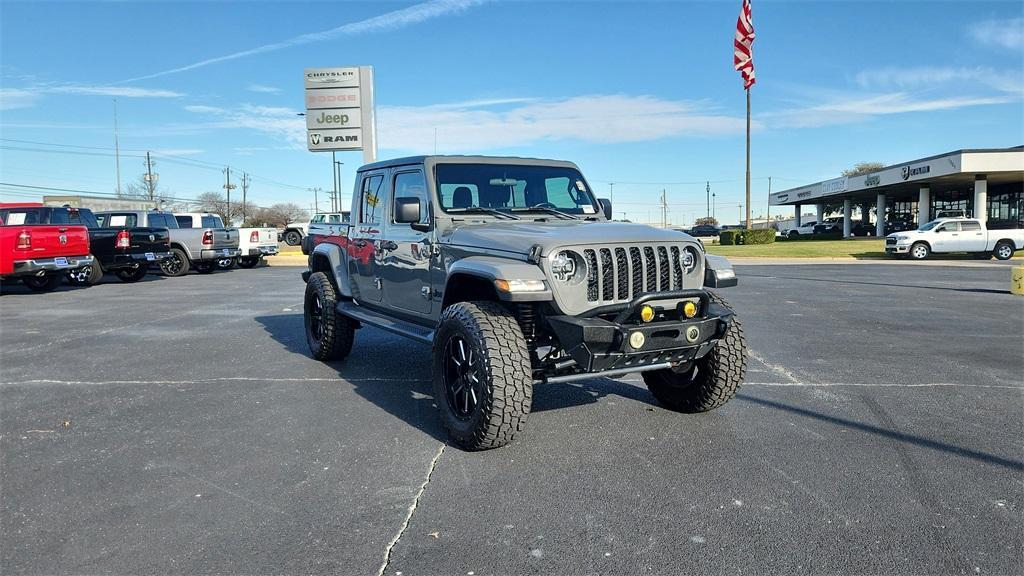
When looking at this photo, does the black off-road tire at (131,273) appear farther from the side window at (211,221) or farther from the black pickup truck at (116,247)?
the side window at (211,221)

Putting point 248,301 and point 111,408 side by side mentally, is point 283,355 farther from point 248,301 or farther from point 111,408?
point 248,301

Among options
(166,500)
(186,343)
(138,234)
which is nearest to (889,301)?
(186,343)

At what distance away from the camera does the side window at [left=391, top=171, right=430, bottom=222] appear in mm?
5473

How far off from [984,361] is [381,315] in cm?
613

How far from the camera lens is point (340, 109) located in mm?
28344

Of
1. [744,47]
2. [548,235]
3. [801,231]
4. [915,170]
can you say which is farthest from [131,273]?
[801,231]

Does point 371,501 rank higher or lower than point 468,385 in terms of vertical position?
lower

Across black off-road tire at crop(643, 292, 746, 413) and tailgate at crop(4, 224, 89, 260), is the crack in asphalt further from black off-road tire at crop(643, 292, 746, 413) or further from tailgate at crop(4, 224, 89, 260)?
tailgate at crop(4, 224, 89, 260)

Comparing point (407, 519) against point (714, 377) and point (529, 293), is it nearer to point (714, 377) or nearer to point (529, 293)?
point (529, 293)

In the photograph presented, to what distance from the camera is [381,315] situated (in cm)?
620

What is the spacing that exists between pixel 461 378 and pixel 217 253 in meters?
16.4

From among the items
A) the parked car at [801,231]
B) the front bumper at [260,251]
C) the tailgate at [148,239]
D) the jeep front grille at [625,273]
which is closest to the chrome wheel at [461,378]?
the jeep front grille at [625,273]

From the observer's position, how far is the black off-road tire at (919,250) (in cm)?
2570

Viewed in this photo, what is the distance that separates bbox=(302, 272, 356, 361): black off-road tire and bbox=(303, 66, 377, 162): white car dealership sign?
866 inches
